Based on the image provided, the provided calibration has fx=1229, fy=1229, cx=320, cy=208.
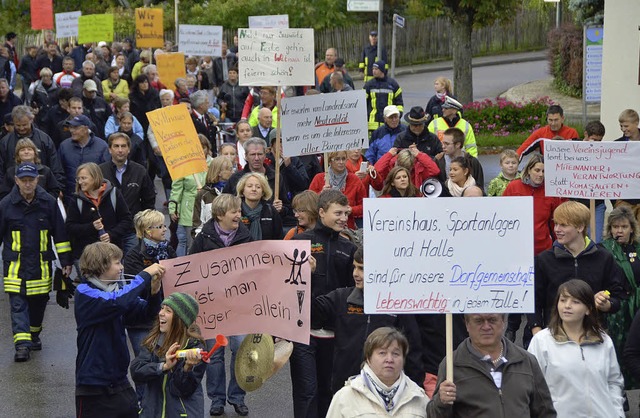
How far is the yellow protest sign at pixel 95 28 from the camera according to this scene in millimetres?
26109

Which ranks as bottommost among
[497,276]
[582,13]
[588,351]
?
[588,351]

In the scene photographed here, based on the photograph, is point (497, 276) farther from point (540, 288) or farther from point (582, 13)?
point (582, 13)

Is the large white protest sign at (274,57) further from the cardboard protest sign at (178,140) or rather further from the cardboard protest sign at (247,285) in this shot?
the cardboard protest sign at (247,285)

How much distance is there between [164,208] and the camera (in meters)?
17.8

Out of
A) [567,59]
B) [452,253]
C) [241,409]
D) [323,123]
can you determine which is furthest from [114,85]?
[452,253]

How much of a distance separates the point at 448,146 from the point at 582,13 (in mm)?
10813

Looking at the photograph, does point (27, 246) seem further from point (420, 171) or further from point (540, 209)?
point (540, 209)

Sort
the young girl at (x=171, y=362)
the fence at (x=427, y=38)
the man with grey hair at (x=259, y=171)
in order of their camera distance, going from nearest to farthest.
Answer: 1. the young girl at (x=171, y=362)
2. the man with grey hair at (x=259, y=171)
3. the fence at (x=427, y=38)

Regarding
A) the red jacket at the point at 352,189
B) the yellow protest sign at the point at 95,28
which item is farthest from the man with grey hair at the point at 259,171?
the yellow protest sign at the point at 95,28

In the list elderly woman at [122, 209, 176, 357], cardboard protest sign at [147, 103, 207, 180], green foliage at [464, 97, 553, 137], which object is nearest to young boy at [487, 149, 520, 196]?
cardboard protest sign at [147, 103, 207, 180]

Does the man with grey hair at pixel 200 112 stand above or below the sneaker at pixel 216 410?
above

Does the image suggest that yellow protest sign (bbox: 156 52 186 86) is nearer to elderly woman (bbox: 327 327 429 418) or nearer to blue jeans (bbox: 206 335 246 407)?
blue jeans (bbox: 206 335 246 407)

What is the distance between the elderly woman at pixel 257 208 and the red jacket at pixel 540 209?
7.06ft

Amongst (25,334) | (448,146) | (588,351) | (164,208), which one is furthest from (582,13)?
(588,351)
